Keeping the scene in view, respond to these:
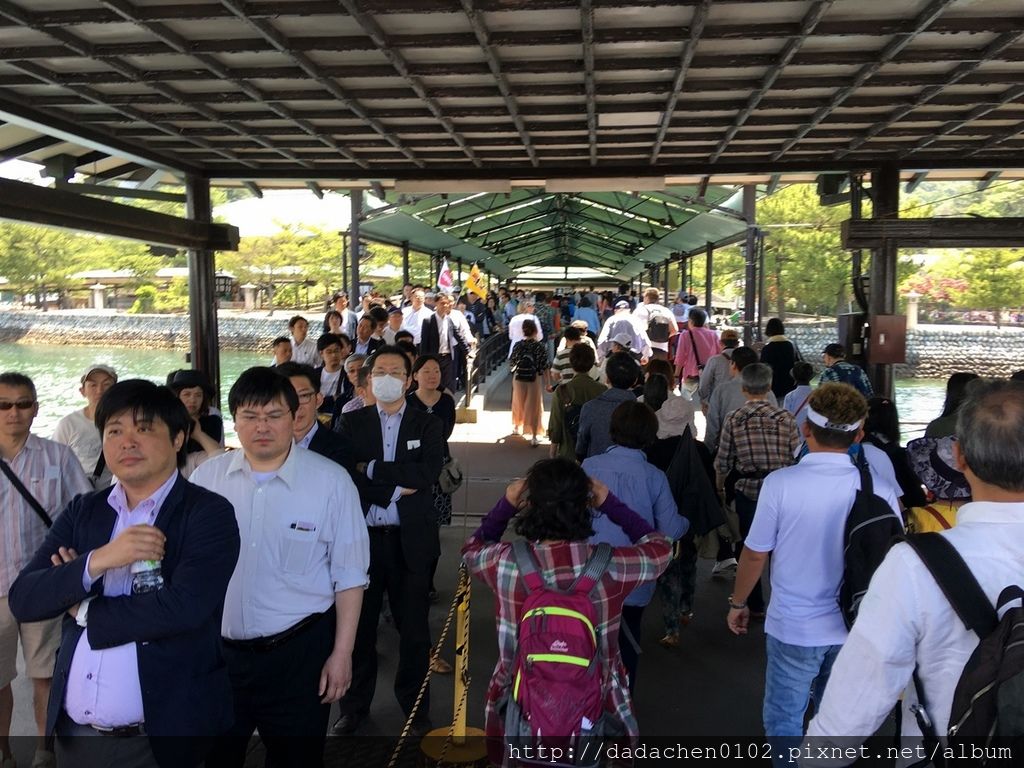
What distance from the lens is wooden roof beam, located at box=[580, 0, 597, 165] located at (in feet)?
13.5

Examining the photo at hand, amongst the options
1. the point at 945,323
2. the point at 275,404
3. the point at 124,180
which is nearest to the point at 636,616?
the point at 275,404

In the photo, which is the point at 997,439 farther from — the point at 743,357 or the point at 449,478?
the point at 743,357

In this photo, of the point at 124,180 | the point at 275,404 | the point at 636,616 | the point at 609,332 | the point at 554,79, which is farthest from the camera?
the point at 609,332

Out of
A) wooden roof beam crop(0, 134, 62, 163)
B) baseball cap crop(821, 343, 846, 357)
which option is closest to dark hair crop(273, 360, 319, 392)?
baseball cap crop(821, 343, 846, 357)

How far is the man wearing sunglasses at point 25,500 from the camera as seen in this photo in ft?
10.3

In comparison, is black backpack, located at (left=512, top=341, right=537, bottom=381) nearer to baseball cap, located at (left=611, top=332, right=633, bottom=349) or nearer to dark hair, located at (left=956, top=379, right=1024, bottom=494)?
baseball cap, located at (left=611, top=332, right=633, bottom=349)

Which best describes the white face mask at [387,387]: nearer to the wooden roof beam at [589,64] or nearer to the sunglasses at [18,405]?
the sunglasses at [18,405]

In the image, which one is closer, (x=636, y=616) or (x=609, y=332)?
(x=636, y=616)

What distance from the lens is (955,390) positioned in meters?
4.47

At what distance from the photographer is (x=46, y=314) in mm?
25641

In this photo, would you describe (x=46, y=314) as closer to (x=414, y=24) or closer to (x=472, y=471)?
(x=472, y=471)

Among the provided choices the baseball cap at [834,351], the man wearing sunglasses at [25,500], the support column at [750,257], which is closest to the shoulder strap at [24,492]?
the man wearing sunglasses at [25,500]

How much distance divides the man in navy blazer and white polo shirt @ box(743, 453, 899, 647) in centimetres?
195

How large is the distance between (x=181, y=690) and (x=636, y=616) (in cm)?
215
